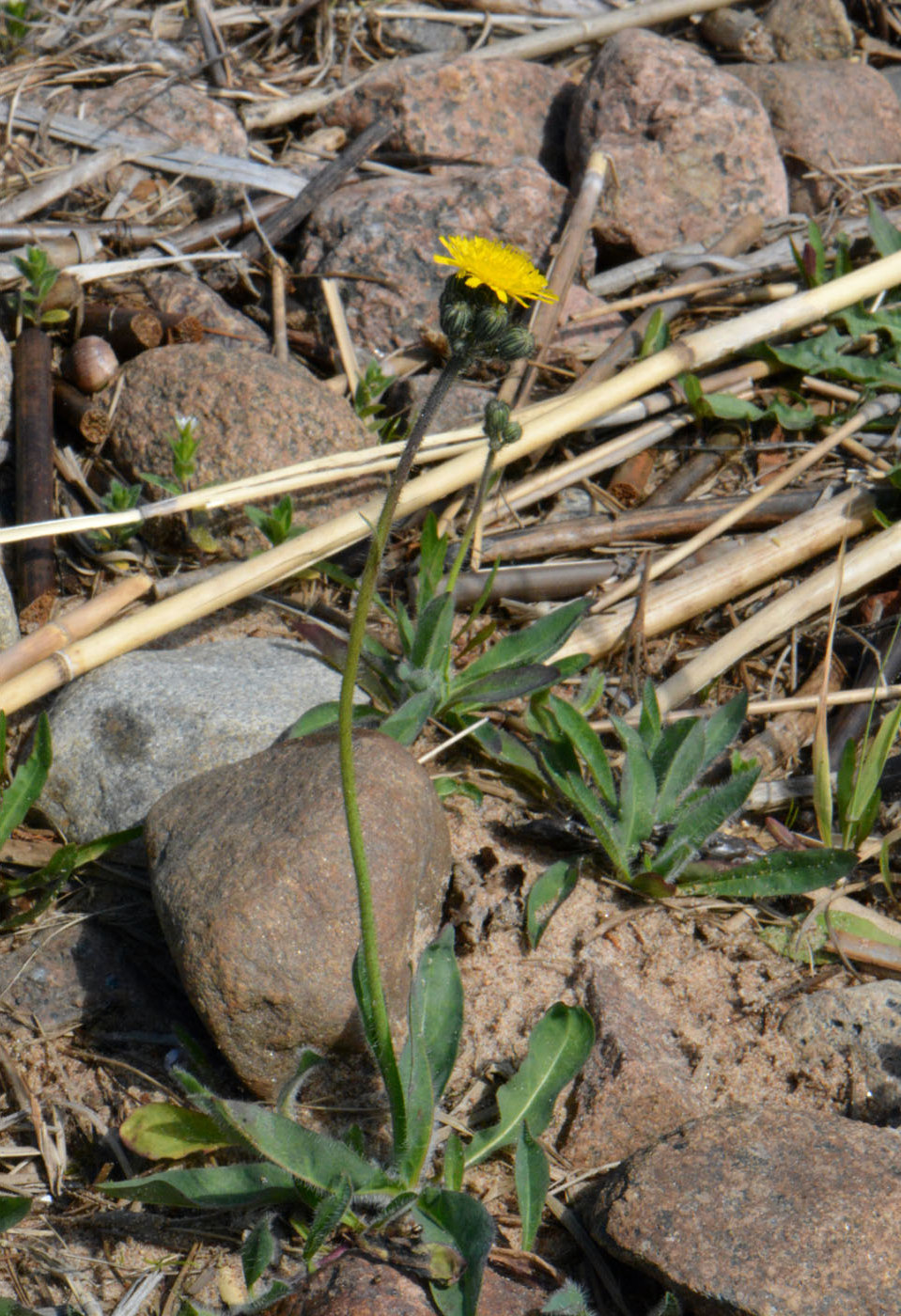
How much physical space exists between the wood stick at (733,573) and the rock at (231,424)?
2.87 ft

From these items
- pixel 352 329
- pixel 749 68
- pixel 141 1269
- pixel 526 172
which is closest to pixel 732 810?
pixel 141 1269

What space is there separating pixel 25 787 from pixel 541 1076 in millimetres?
1241

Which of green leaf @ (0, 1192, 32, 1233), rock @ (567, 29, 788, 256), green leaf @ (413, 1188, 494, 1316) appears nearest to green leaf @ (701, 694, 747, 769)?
green leaf @ (413, 1188, 494, 1316)

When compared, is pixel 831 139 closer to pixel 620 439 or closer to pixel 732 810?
pixel 620 439

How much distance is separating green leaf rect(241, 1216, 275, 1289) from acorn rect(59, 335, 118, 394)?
2.52m

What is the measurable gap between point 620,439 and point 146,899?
2009 millimetres

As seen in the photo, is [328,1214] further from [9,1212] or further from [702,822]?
[702,822]

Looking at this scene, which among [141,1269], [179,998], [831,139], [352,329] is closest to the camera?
[141,1269]

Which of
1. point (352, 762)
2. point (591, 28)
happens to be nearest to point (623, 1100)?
point (352, 762)

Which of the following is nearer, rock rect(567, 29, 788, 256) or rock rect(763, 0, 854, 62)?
rock rect(567, 29, 788, 256)

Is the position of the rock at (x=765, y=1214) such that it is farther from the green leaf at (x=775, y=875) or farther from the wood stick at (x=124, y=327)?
the wood stick at (x=124, y=327)

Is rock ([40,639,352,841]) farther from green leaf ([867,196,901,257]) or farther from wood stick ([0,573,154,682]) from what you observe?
green leaf ([867,196,901,257])

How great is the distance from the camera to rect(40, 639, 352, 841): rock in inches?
102

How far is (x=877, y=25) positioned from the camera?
513 centimetres
